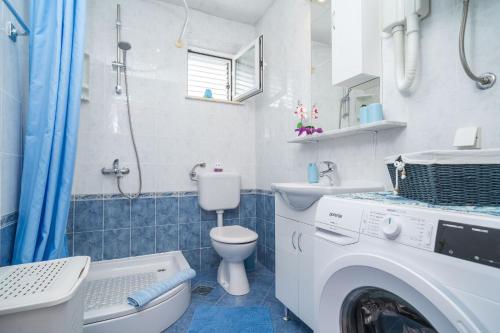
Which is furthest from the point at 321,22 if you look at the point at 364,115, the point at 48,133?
the point at 48,133

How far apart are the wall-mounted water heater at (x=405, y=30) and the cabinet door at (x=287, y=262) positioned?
95 cm

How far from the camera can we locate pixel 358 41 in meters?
1.33

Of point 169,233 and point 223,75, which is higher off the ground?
point 223,75

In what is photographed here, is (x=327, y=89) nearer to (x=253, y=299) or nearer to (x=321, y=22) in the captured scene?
(x=321, y=22)

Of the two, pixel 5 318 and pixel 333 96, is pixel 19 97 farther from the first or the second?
pixel 333 96

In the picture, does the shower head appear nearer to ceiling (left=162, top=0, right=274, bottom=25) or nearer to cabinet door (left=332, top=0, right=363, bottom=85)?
ceiling (left=162, top=0, right=274, bottom=25)

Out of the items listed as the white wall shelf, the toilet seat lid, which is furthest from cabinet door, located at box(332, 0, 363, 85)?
the toilet seat lid

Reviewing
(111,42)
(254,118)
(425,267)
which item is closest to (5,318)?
(425,267)

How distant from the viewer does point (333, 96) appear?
1.67m

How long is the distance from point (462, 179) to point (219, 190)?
6.06 ft

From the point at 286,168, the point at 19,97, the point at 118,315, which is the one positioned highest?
the point at 19,97

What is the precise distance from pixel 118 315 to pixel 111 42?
2060 mm

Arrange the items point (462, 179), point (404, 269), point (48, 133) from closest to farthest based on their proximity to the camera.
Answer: point (404, 269)
point (462, 179)
point (48, 133)

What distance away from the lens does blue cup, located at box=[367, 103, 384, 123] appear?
1300 mm
